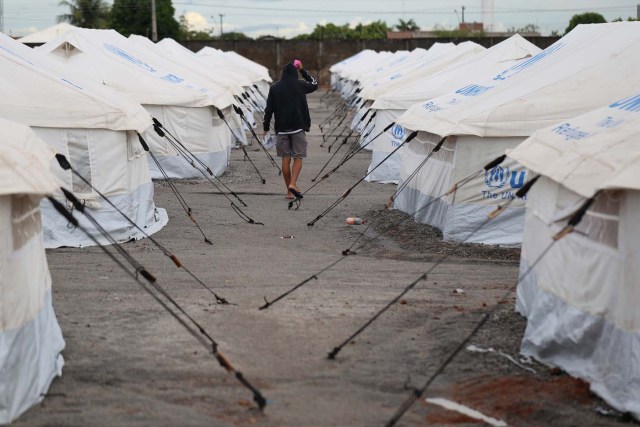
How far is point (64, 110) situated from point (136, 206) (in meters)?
1.60

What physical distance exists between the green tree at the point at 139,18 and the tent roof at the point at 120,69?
162 ft

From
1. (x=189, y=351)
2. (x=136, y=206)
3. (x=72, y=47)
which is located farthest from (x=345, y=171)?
(x=189, y=351)

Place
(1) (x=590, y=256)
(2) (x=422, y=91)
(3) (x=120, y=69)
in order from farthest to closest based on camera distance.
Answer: (2) (x=422, y=91), (3) (x=120, y=69), (1) (x=590, y=256)

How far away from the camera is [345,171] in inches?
791

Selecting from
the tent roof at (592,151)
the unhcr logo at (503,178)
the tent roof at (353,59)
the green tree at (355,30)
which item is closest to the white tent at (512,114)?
the unhcr logo at (503,178)

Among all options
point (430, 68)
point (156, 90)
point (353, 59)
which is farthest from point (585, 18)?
point (156, 90)

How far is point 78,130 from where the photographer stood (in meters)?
12.2

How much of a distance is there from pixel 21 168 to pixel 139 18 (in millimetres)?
64078

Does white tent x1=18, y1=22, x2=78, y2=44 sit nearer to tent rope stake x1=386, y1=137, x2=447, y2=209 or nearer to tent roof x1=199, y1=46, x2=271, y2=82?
tent roof x1=199, y1=46, x2=271, y2=82

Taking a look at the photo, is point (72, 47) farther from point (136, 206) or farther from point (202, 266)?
point (202, 266)

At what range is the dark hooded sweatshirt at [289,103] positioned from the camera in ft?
49.9

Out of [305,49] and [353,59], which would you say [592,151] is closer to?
[353,59]

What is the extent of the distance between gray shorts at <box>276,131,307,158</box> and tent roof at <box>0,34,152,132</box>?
3.22 m

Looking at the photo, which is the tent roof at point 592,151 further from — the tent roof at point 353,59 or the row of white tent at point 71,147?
the tent roof at point 353,59
